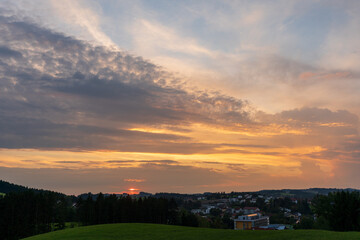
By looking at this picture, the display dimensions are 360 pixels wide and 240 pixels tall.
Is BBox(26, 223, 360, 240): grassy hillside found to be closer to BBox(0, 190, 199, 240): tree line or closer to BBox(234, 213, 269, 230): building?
BBox(0, 190, 199, 240): tree line

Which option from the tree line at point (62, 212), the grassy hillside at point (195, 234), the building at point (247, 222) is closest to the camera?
the grassy hillside at point (195, 234)

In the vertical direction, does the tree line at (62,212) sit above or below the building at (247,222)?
above

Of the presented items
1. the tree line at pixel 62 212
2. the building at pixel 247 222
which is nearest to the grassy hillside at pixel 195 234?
the tree line at pixel 62 212

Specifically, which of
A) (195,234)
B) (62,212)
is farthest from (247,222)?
(195,234)

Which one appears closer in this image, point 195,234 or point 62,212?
point 195,234

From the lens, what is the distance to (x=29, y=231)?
312ft

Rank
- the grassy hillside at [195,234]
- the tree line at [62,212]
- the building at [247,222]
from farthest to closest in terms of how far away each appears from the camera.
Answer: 1. the building at [247,222]
2. the tree line at [62,212]
3. the grassy hillside at [195,234]

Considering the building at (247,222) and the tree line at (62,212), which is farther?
the building at (247,222)

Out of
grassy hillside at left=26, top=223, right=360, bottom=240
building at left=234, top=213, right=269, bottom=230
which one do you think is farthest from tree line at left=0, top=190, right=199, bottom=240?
grassy hillside at left=26, top=223, right=360, bottom=240

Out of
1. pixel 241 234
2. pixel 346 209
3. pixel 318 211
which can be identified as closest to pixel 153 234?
Answer: pixel 241 234

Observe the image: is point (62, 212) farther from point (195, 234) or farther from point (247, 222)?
point (247, 222)

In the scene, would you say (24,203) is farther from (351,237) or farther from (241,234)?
(351,237)

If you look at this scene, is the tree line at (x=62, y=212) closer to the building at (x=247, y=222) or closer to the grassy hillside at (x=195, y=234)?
the building at (x=247, y=222)

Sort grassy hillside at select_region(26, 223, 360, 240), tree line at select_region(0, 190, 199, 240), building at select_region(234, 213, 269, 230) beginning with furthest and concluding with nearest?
building at select_region(234, 213, 269, 230), tree line at select_region(0, 190, 199, 240), grassy hillside at select_region(26, 223, 360, 240)
